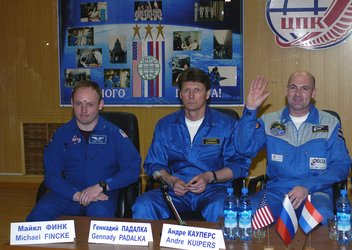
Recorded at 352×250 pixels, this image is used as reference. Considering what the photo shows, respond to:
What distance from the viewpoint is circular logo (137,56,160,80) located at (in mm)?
5633

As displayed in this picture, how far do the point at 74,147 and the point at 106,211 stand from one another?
1.71 feet

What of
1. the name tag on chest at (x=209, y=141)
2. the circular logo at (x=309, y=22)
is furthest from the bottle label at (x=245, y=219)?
the circular logo at (x=309, y=22)

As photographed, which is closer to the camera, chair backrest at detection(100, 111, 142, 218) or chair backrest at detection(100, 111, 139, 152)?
chair backrest at detection(100, 111, 142, 218)

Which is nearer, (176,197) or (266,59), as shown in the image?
(176,197)

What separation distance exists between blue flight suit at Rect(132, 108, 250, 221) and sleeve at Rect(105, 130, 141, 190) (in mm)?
122

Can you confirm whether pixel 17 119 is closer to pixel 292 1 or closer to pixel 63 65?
pixel 63 65

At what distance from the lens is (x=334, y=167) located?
125 inches

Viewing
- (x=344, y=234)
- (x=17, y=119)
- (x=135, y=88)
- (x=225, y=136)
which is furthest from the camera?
(x=17, y=119)

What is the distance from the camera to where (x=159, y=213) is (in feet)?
10.4

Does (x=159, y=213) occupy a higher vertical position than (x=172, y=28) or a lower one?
lower

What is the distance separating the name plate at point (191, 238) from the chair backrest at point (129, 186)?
87 cm

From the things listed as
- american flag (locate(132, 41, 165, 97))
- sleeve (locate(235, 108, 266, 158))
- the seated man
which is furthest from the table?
american flag (locate(132, 41, 165, 97))

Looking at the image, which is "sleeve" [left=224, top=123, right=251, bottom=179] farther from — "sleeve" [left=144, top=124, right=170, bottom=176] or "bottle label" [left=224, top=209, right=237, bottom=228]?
"bottle label" [left=224, top=209, right=237, bottom=228]

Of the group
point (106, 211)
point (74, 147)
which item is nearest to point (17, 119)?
point (74, 147)
